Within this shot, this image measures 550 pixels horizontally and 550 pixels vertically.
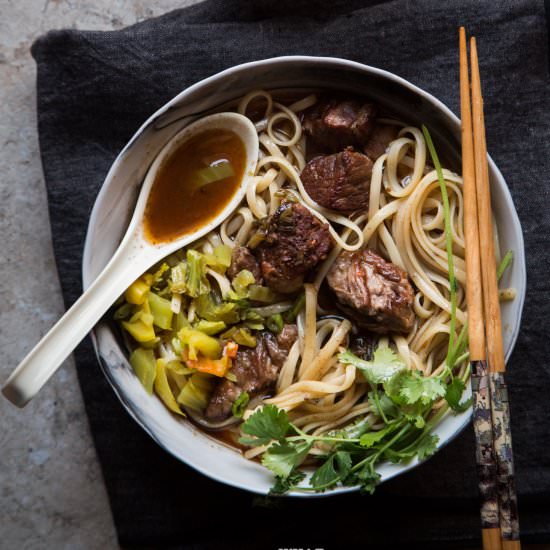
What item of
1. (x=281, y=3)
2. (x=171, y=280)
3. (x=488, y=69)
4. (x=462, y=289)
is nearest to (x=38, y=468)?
(x=171, y=280)

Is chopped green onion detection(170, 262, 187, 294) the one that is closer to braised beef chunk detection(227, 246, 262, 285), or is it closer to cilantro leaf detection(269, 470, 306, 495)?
braised beef chunk detection(227, 246, 262, 285)

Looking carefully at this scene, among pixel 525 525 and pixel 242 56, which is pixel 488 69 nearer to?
pixel 242 56

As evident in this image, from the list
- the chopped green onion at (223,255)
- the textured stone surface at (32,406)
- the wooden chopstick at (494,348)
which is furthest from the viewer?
the textured stone surface at (32,406)

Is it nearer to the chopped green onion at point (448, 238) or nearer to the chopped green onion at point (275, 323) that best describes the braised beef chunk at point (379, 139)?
the chopped green onion at point (448, 238)

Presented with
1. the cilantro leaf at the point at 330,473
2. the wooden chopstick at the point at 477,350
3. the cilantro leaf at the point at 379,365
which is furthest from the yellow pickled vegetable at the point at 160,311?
the wooden chopstick at the point at 477,350

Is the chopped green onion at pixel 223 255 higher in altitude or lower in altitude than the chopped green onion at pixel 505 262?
higher

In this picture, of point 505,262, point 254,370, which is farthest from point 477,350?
point 254,370

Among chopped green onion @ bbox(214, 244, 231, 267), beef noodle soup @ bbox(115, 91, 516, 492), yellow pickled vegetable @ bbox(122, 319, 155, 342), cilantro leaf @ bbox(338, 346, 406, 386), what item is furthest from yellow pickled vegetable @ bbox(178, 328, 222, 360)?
cilantro leaf @ bbox(338, 346, 406, 386)
